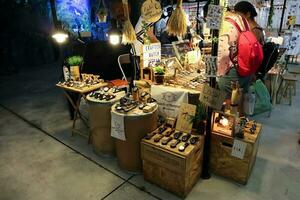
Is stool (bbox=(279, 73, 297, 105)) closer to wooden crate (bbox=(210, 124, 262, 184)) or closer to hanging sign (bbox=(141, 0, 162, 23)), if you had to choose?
wooden crate (bbox=(210, 124, 262, 184))

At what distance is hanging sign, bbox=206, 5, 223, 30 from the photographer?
7.02ft

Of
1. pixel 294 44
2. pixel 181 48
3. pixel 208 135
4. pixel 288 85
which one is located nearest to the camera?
pixel 208 135

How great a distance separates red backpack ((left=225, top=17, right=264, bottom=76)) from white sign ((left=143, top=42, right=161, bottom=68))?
39.3 inches

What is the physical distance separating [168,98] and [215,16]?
1.09m

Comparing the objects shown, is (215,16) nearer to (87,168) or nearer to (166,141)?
(166,141)

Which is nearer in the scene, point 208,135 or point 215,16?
point 215,16

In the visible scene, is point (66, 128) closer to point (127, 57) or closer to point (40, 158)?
point (40, 158)

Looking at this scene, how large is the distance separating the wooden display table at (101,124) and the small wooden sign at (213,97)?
1.10m

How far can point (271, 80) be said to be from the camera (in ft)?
15.3

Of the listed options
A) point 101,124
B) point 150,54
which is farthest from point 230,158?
point 150,54

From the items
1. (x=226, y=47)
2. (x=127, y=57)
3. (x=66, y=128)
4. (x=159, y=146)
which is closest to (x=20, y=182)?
(x=66, y=128)

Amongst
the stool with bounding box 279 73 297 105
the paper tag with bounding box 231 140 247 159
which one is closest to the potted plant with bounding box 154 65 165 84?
the paper tag with bounding box 231 140 247 159

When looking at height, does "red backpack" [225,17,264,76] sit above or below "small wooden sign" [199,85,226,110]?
above

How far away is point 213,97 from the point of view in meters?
2.37
